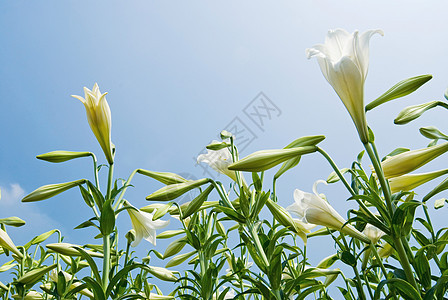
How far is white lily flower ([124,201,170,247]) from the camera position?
1.42 m

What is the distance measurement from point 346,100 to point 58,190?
1014 mm

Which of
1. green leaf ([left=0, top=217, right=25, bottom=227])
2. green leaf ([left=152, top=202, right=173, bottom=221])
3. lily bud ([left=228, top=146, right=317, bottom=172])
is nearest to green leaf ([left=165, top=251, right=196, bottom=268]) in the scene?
green leaf ([left=152, top=202, right=173, bottom=221])

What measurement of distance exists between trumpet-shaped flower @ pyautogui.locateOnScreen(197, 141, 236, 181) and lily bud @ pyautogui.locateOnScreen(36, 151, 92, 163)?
1.42 feet

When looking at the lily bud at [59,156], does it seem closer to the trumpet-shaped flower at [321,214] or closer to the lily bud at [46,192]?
the lily bud at [46,192]

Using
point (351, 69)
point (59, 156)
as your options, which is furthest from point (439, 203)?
point (59, 156)

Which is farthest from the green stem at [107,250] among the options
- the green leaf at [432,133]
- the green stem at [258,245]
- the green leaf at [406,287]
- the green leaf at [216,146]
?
the green leaf at [432,133]

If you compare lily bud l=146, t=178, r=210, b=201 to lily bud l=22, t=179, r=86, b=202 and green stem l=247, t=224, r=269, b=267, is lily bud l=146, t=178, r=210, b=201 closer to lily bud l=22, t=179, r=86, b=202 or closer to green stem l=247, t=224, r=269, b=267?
green stem l=247, t=224, r=269, b=267

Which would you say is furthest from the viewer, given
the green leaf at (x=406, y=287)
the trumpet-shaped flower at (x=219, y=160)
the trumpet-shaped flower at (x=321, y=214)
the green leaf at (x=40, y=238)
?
the green leaf at (x=40, y=238)

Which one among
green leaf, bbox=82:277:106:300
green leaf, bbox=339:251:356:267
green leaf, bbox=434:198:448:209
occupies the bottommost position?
green leaf, bbox=82:277:106:300

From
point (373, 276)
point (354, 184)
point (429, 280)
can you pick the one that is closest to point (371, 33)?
point (354, 184)

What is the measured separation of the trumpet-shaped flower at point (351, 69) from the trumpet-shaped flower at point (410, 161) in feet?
0.35

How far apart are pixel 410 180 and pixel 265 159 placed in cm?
39

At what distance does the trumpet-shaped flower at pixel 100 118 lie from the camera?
136cm

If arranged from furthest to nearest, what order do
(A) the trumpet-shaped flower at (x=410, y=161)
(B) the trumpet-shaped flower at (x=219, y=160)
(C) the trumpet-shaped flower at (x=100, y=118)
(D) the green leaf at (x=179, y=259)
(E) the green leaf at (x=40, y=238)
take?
(E) the green leaf at (x=40, y=238), (D) the green leaf at (x=179, y=259), (B) the trumpet-shaped flower at (x=219, y=160), (C) the trumpet-shaped flower at (x=100, y=118), (A) the trumpet-shaped flower at (x=410, y=161)
